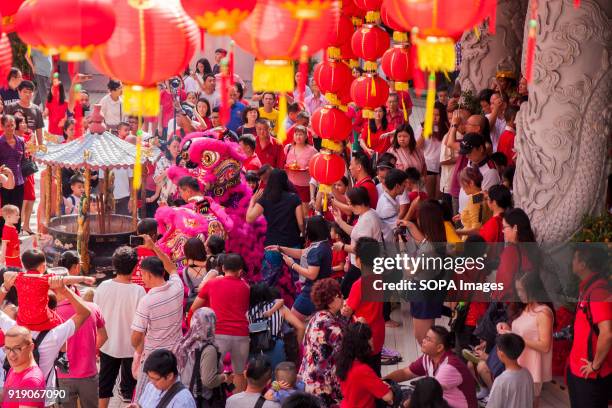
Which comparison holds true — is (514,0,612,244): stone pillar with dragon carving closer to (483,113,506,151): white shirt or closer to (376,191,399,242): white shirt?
(376,191,399,242): white shirt

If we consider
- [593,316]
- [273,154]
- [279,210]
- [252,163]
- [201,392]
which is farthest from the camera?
[273,154]

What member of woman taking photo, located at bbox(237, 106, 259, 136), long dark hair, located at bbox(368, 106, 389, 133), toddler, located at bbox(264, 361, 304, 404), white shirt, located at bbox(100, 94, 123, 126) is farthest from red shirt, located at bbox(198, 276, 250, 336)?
white shirt, located at bbox(100, 94, 123, 126)

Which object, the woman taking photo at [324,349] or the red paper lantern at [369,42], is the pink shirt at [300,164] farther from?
the woman taking photo at [324,349]

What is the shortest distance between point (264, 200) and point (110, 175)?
2.75 meters

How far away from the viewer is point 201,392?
6500mm

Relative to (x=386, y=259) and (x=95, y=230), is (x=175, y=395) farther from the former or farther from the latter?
(x=95, y=230)

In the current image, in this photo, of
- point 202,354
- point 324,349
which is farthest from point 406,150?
point 202,354

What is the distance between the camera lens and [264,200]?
8.81 metres

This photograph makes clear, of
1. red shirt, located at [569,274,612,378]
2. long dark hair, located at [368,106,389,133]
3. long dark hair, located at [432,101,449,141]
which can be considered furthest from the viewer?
long dark hair, located at [368,106,389,133]

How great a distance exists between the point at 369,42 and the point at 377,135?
3.55m

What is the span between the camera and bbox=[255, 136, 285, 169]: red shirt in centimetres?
1095

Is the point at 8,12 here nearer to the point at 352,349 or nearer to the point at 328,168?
the point at 352,349

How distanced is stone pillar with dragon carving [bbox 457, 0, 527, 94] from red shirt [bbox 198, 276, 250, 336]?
6.08 metres

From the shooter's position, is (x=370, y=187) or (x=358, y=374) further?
(x=370, y=187)
